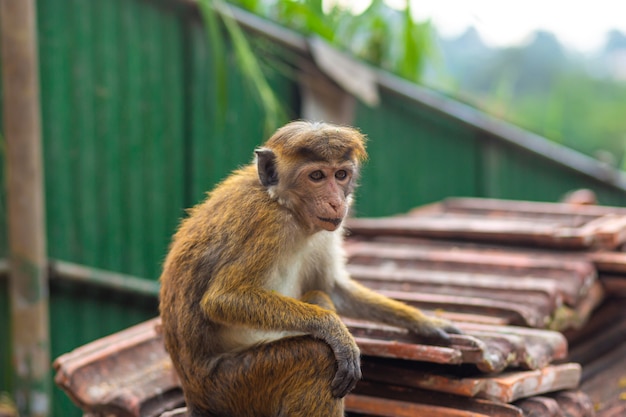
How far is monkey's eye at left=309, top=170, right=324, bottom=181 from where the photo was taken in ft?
11.8

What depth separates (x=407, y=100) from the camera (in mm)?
8930

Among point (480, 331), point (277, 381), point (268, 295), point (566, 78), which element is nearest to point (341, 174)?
point (268, 295)

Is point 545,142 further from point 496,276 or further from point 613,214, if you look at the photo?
point 496,276

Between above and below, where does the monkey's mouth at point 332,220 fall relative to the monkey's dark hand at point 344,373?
above

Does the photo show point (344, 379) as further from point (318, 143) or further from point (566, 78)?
point (566, 78)

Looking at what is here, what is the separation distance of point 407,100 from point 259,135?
2086mm

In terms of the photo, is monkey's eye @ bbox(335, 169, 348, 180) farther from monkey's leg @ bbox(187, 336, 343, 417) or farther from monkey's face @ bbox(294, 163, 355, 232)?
monkey's leg @ bbox(187, 336, 343, 417)

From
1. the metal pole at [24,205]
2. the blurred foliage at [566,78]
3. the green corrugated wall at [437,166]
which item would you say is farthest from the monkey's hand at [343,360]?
the blurred foliage at [566,78]

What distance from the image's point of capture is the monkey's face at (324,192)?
3.55 meters

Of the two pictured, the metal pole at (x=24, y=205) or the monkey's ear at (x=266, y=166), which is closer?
the monkey's ear at (x=266, y=166)

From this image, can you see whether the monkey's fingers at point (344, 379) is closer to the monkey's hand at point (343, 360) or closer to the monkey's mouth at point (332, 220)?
the monkey's hand at point (343, 360)

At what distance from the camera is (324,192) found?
3568 millimetres

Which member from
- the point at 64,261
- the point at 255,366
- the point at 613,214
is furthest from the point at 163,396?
the point at 613,214

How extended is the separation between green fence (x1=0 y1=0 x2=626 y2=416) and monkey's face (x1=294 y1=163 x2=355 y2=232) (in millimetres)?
2129
